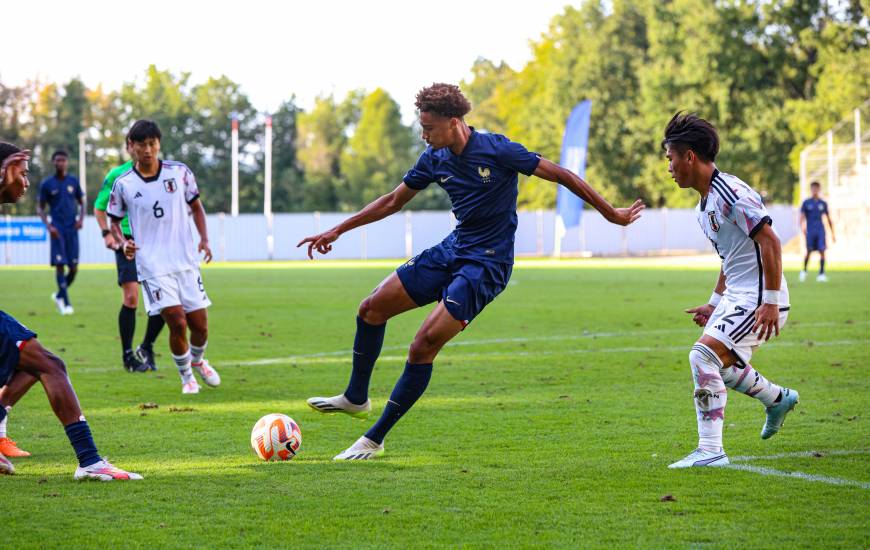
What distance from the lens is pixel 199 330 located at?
10250 millimetres

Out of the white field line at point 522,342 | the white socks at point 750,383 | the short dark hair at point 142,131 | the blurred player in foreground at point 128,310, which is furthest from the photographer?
the white field line at point 522,342

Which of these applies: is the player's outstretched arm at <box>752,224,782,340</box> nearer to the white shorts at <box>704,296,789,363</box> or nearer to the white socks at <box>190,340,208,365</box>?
the white shorts at <box>704,296,789,363</box>

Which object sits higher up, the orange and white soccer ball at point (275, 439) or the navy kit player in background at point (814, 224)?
the navy kit player in background at point (814, 224)

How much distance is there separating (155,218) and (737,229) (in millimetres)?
5467

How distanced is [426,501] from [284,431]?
1446 millimetres

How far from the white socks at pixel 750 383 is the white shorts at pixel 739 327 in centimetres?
14

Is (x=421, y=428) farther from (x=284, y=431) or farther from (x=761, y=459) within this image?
(x=761, y=459)

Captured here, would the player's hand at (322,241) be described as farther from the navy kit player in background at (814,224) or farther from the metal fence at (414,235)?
the metal fence at (414,235)

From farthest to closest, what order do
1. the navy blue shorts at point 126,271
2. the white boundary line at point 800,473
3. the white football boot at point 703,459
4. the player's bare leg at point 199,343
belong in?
the navy blue shorts at point 126,271 < the player's bare leg at point 199,343 < the white football boot at point 703,459 < the white boundary line at point 800,473

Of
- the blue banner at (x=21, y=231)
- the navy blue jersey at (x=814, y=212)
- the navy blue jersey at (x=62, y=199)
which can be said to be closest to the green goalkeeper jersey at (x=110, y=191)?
the navy blue jersey at (x=62, y=199)

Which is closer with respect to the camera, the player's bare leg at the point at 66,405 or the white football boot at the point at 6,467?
the player's bare leg at the point at 66,405

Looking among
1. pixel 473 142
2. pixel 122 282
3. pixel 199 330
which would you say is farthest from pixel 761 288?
pixel 122 282

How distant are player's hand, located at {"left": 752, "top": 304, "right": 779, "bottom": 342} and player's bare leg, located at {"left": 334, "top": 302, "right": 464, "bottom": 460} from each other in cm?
171

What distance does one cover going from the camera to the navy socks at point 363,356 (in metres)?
7.39
